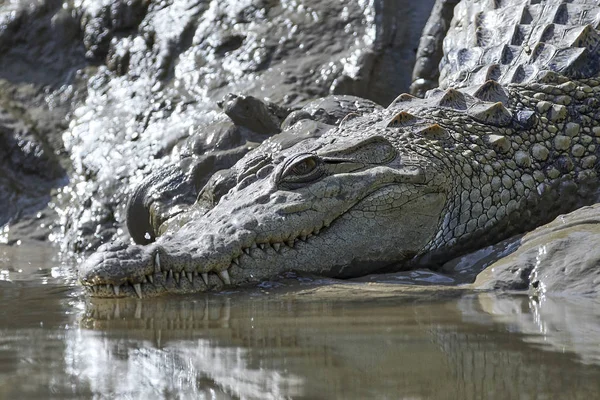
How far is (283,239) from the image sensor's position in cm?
455

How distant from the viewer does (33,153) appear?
8.94m

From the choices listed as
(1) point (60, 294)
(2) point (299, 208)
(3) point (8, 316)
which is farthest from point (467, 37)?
(3) point (8, 316)

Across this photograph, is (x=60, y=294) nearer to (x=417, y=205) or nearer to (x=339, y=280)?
(x=339, y=280)

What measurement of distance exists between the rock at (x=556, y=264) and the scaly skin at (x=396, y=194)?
17.2 inches

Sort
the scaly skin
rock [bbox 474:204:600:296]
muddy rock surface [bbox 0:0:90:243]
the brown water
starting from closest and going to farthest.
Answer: the brown water → rock [bbox 474:204:600:296] → the scaly skin → muddy rock surface [bbox 0:0:90:243]

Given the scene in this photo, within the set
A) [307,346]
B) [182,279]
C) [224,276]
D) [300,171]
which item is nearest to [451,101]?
[300,171]

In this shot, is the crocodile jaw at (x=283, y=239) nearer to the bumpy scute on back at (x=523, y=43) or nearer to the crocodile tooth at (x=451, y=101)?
the crocodile tooth at (x=451, y=101)

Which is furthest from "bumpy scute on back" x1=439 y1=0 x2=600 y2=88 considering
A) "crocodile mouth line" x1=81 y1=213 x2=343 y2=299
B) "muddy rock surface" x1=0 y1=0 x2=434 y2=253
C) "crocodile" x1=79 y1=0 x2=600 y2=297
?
"crocodile mouth line" x1=81 y1=213 x2=343 y2=299

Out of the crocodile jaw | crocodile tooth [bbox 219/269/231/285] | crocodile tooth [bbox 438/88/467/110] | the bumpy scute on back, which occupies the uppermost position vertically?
the bumpy scute on back

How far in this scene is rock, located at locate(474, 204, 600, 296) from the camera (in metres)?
4.08

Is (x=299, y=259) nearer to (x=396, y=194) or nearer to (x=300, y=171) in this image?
(x=300, y=171)

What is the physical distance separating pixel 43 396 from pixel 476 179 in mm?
3170

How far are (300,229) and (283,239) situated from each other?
0.10m

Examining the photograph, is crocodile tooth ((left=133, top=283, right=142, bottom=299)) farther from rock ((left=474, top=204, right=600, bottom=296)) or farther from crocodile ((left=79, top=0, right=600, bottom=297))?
rock ((left=474, top=204, right=600, bottom=296))
